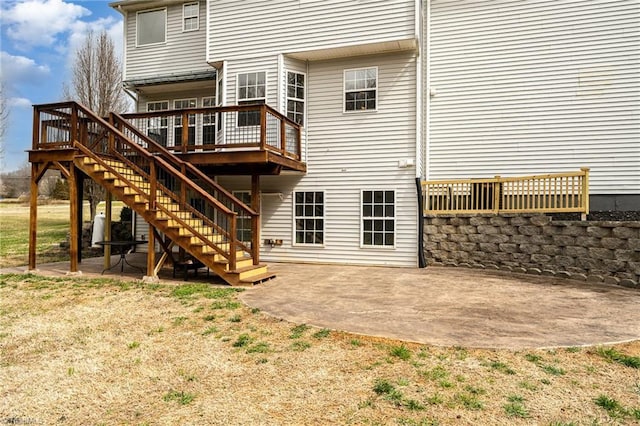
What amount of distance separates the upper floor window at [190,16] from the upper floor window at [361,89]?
18.7 feet

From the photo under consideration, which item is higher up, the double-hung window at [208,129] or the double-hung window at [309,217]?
the double-hung window at [208,129]

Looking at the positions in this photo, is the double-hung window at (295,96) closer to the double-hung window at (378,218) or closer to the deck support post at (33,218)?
the double-hung window at (378,218)

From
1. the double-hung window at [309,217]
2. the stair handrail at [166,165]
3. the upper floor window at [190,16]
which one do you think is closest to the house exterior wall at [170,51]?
the upper floor window at [190,16]

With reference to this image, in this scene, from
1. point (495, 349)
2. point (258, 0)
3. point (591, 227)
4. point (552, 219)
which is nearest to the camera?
point (495, 349)

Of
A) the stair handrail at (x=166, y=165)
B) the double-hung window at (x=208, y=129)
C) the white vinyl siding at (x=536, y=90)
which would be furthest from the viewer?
the double-hung window at (x=208, y=129)

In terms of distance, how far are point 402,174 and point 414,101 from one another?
1925 mm

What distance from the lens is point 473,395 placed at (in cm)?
338

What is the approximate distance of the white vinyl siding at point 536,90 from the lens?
9.80 m

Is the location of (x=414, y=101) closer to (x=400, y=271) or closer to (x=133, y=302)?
(x=400, y=271)

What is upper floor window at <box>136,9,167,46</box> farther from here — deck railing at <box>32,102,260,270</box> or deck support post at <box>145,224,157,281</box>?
deck support post at <box>145,224,157,281</box>

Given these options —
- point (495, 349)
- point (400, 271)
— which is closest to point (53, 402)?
point (495, 349)

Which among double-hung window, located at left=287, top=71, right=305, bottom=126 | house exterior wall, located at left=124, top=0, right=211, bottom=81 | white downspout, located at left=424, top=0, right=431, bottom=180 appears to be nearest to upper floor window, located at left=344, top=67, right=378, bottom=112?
double-hung window, located at left=287, top=71, right=305, bottom=126

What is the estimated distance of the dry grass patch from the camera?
318 cm

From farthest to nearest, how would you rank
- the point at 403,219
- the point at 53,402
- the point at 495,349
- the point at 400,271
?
the point at 403,219 < the point at 400,271 < the point at 495,349 < the point at 53,402
